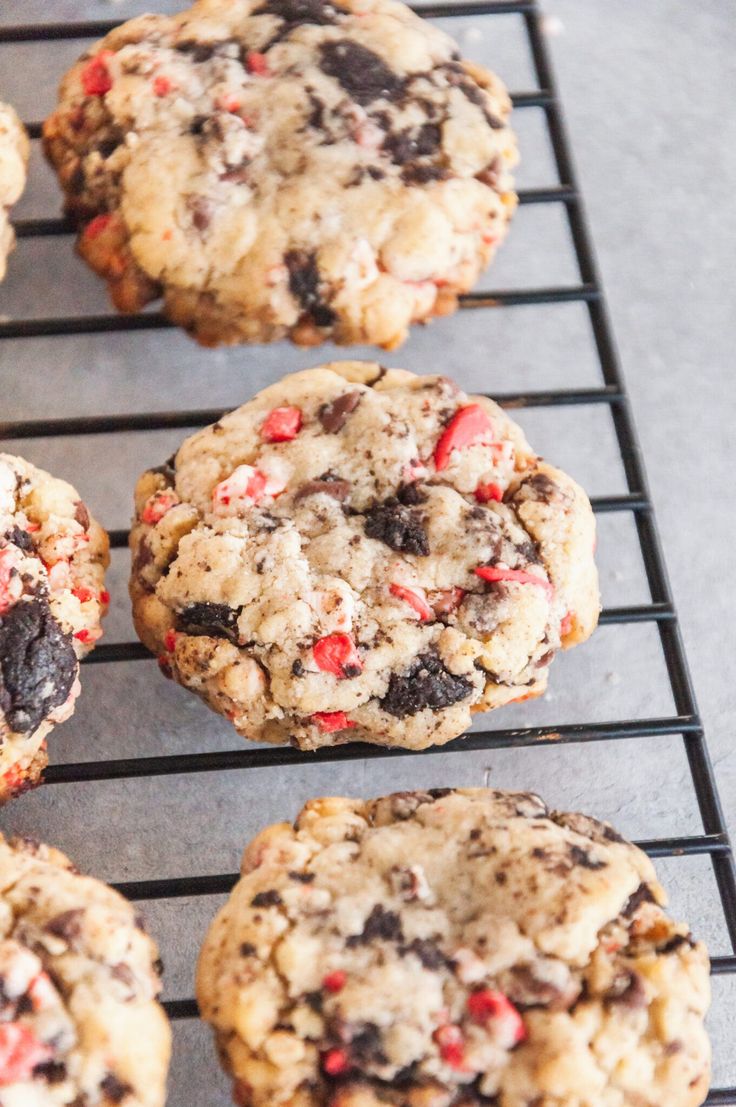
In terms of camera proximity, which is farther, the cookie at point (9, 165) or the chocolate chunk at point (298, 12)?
the chocolate chunk at point (298, 12)

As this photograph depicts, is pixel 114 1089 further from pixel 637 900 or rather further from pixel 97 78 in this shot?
pixel 97 78

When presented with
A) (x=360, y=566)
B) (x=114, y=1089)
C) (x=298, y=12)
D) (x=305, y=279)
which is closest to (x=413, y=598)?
(x=360, y=566)

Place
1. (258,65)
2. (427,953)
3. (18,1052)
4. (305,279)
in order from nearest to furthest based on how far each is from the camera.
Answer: (18,1052) < (427,953) < (305,279) < (258,65)

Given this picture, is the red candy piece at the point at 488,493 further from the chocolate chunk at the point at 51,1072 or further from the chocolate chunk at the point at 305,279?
the chocolate chunk at the point at 51,1072

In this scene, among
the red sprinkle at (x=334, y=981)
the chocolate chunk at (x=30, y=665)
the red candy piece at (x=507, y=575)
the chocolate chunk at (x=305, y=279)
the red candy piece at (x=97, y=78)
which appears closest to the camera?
the red sprinkle at (x=334, y=981)

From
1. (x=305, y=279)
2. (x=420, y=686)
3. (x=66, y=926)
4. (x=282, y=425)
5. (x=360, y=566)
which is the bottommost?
(x=66, y=926)

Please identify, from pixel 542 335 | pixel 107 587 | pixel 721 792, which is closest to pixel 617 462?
pixel 542 335

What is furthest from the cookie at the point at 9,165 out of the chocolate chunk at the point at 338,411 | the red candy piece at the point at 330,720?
the red candy piece at the point at 330,720
